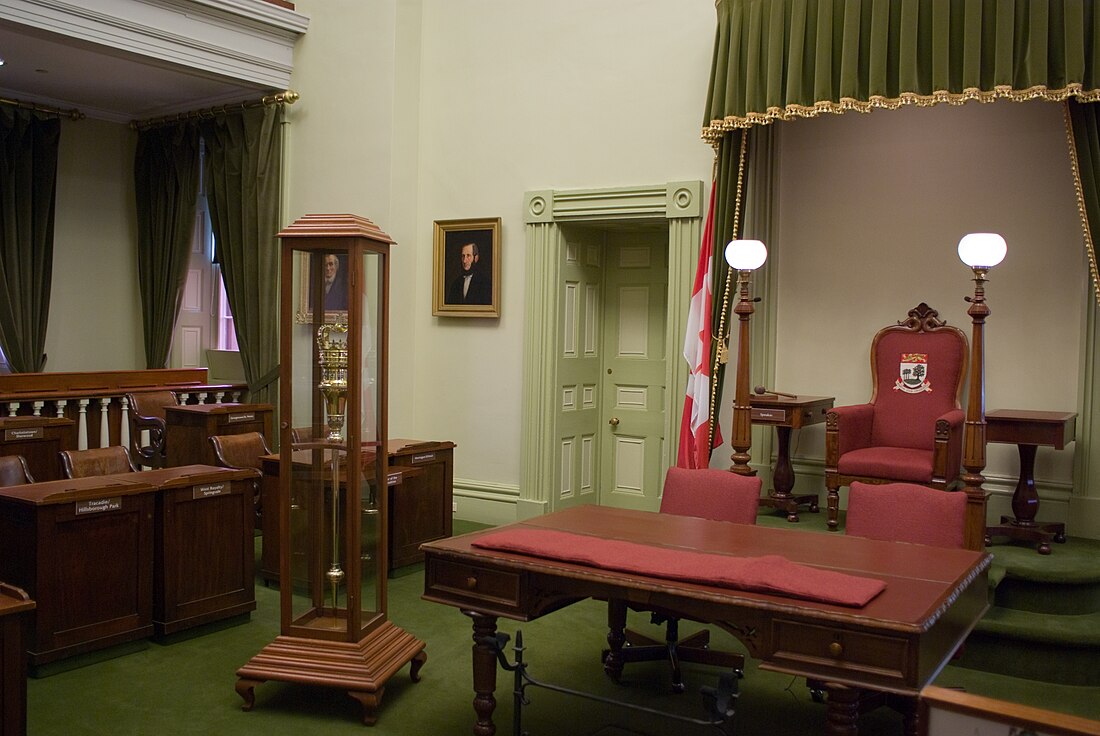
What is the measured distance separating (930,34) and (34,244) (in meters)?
8.22

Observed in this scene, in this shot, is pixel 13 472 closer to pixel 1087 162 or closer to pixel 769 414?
pixel 769 414

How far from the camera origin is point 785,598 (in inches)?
110

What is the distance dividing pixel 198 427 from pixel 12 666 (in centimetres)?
388

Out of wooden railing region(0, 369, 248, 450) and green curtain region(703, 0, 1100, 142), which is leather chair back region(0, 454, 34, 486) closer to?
wooden railing region(0, 369, 248, 450)

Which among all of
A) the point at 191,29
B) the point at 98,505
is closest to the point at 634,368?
the point at 98,505

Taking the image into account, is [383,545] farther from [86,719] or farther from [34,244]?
[34,244]

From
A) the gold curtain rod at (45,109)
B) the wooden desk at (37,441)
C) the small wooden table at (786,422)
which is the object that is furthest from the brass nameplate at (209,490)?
the gold curtain rod at (45,109)

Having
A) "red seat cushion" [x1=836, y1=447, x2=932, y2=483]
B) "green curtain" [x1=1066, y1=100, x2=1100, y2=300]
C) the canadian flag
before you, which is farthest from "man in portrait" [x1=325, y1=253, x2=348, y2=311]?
"green curtain" [x1=1066, y1=100, x2=1100, y2=300]

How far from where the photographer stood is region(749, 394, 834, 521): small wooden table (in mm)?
5902

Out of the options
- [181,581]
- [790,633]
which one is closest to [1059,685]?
[790,633]

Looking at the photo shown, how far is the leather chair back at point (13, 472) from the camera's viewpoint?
4.73 metres

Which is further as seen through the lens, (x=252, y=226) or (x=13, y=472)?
(x=252, y=226)

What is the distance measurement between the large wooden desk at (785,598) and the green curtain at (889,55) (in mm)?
2700

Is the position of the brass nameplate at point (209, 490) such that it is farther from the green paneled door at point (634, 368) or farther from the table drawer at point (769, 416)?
the green paneled door at point (634, 368)
